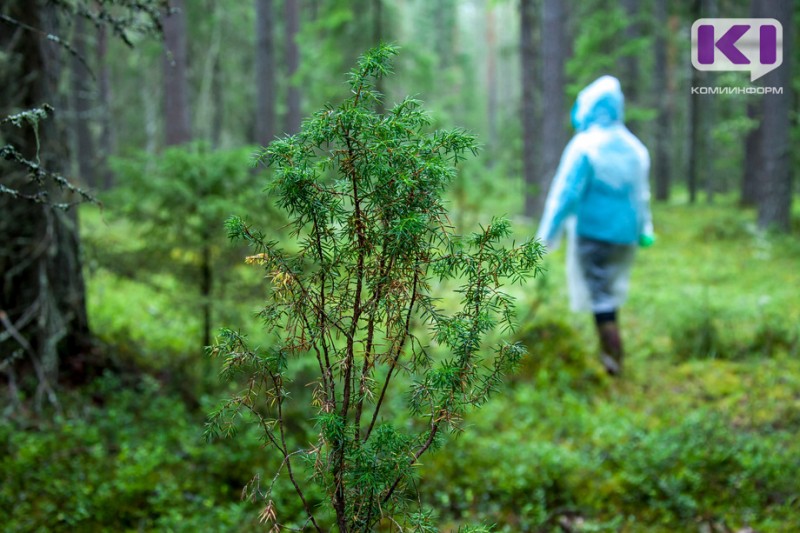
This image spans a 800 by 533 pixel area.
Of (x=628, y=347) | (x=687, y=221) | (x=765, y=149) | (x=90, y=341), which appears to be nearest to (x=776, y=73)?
(x=765, y=149)

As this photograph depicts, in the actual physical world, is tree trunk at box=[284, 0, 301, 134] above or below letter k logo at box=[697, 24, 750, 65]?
above

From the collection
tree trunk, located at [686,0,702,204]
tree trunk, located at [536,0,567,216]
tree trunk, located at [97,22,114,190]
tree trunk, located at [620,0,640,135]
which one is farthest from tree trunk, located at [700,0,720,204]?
tree trunk, located at [97,22,114,190]

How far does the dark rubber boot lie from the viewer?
22.7ft

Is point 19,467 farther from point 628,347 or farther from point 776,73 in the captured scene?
point 776,73

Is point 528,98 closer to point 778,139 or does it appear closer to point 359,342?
point 778,139

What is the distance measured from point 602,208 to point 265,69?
8063mm

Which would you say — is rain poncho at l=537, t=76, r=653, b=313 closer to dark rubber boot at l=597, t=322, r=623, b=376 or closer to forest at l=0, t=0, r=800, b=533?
forest at l=0, t=0, r=800, b=533

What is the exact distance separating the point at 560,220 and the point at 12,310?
16.5 feet

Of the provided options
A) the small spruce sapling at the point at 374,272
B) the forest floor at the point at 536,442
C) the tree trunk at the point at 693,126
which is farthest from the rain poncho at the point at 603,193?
the tree trunk at the point at 693,126

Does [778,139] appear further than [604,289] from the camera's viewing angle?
Yes

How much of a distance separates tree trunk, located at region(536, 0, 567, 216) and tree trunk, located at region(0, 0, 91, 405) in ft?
28.4

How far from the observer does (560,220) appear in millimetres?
6500

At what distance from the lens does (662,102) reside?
67.1ft

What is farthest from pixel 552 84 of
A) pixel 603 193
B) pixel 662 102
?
pixel 662 102
